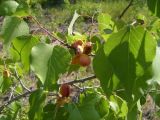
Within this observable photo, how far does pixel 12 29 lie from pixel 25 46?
4 centimetres

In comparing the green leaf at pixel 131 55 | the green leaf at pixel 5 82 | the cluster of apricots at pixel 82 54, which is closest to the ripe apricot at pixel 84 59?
the cluster of apricots at pixel 82 54

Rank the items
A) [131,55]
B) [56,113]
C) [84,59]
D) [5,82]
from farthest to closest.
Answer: [5,82] → [56,113] → [84,59] → [131,55]

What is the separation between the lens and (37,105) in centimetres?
77

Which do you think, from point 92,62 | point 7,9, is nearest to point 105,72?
point 92,62

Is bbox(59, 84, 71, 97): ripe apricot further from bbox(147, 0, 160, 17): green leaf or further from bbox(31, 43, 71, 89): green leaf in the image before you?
bbox(147, 0, 160, 17): green leaf

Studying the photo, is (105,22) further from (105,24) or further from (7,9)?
(7,9)

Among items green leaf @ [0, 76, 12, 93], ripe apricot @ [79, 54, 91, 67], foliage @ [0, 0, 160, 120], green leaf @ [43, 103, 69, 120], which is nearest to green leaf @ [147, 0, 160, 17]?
foliage @ [0, 0, 160, 120]

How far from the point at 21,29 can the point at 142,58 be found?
0.25 meters

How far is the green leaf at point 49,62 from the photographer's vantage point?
64 centimetres

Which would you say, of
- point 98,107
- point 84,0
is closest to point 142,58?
point 98,107

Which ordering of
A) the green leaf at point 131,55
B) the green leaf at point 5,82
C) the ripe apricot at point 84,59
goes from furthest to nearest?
the green leaf at point 5,82
the ripe apricot at point 84,59
the green leaf at point 131,55

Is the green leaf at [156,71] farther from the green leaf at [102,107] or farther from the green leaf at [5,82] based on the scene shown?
the green leaf at [5,82]

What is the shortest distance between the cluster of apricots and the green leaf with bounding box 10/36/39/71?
0.08m

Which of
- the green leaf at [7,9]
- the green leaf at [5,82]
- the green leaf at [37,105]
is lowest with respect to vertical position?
the green leaf at [5,82]
